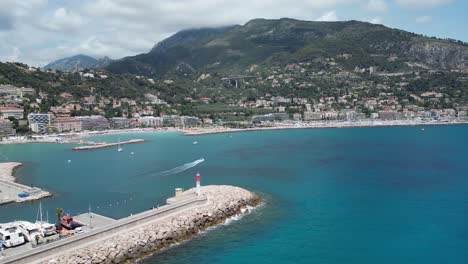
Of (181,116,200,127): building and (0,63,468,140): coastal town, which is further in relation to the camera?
(181,116,200,127): building

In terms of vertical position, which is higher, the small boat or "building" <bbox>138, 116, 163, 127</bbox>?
"building" <bbox>138, 116, 163, 127</bbox>

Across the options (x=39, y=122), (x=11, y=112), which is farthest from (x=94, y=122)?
(x=11, y=112)

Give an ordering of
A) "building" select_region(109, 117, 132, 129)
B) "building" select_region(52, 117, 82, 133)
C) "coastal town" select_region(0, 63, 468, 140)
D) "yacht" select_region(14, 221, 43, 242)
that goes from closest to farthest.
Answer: "yacht" select_region(14, 221, 43, 242), "building" select_region(52, 117, 82, 133), "coastal town" select_region(0, 63, 468, 140), "building" select_region(109, 117, 132, 129)

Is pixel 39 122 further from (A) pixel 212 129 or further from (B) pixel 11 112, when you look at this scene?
(A) pixel 212 129

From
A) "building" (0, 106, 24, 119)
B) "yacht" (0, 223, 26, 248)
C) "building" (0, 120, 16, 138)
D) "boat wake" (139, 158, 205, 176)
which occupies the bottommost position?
"boat wake" (139, 158, 205, 176)

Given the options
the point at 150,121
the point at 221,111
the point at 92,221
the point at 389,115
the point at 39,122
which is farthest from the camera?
the point at 221,111

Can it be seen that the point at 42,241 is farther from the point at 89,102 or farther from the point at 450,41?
the point at 450,41

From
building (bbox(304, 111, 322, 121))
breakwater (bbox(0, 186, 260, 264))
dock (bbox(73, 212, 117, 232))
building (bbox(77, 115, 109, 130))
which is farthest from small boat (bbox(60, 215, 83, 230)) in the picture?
building (bbox(304, 111, 322, 121))

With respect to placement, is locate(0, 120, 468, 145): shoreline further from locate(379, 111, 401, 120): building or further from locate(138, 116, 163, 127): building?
locate(379, 111, 401, 120): building
